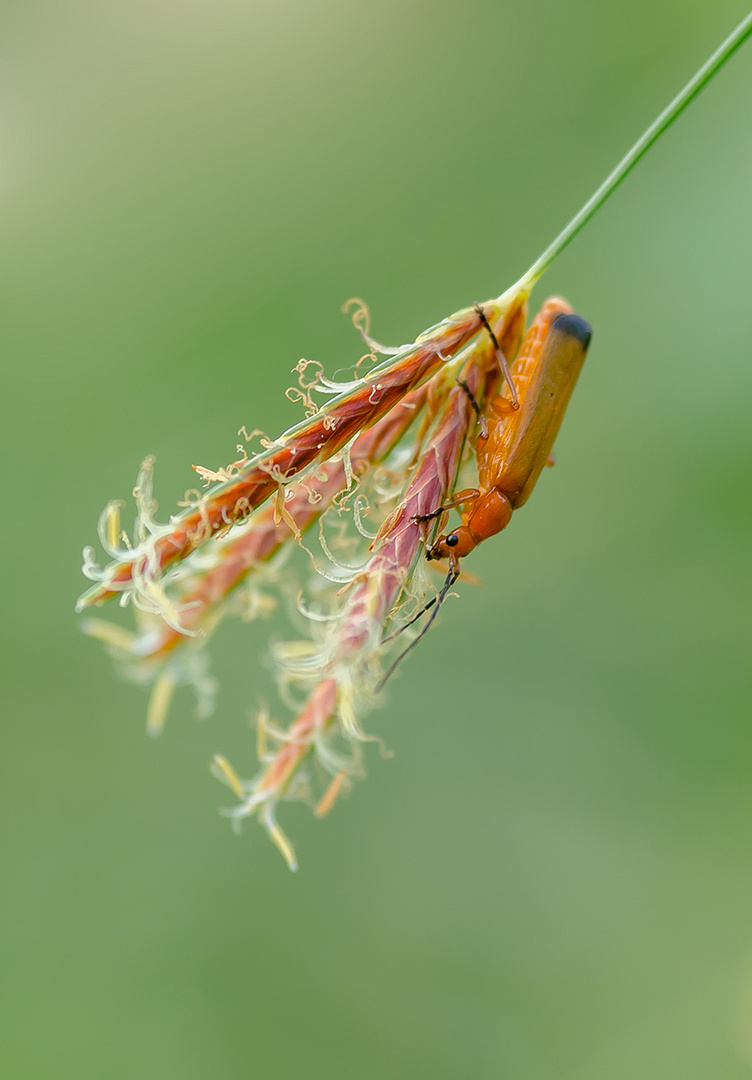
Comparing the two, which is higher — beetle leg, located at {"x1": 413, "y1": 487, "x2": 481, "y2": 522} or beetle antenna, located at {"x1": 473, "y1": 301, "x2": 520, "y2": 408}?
beetle antenna, located at {"x1": 473, "y1": 301, "x2": 520, "y2": 408}

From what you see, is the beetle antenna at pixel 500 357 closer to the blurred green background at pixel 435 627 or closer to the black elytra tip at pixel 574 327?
the black elytra tip at pixel 574 327

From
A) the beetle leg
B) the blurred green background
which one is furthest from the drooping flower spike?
the blurred green background

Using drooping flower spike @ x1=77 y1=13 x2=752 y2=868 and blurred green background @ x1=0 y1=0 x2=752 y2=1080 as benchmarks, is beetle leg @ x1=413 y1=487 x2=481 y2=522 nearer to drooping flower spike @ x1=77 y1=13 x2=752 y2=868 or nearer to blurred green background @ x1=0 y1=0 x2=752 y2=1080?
drooping flower spike @ x1=77 y1=13 x2=752 y2=868

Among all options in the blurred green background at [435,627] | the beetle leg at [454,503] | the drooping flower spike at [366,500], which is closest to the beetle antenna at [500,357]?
the drooping flower spike at [366,500]

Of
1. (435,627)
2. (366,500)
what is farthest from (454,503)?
(435,627)

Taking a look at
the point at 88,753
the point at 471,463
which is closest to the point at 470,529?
the point at 471,463

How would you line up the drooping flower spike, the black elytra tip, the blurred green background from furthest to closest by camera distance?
the blurred green background, the black elytra tip, the drooping flower spike
